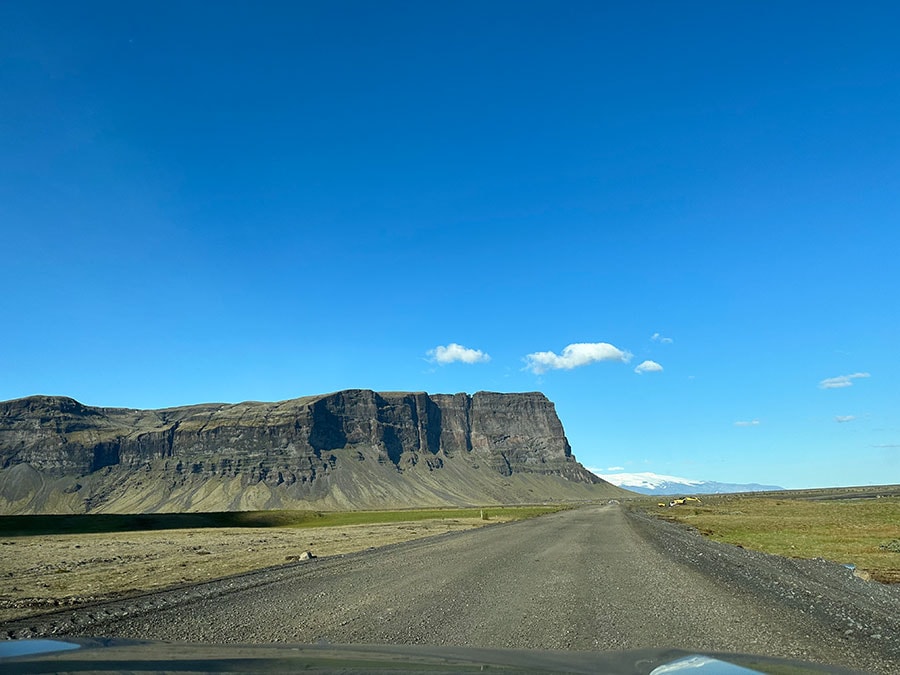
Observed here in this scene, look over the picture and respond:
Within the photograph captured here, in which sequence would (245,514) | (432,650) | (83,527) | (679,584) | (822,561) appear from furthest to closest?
(245,514), (83,527), (822,561), (679,584), (432,650)

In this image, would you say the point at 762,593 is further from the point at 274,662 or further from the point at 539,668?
the point at 274,662

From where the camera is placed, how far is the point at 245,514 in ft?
380

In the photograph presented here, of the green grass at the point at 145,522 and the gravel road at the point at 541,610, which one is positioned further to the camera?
the green grass at the point at 145,522

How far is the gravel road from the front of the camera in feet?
33.9

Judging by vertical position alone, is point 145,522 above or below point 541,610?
below

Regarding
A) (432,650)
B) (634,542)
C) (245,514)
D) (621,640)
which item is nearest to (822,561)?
(634,542)

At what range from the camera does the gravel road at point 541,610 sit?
10.3 m

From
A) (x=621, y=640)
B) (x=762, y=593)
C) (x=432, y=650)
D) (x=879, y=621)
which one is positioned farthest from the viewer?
(x=762, y=593)

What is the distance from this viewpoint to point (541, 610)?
13086mm

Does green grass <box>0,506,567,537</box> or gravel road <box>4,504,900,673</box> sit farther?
green grass <box>0,506,567,537</box>

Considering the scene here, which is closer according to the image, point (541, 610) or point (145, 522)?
point (541, 610)

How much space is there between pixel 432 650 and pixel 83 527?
94034 mm

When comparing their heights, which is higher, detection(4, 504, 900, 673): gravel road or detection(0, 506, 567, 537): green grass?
detection(4, 504, 900, 673): gravel road

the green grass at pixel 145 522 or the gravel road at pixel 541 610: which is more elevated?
the gravel road at pixel 541 610
